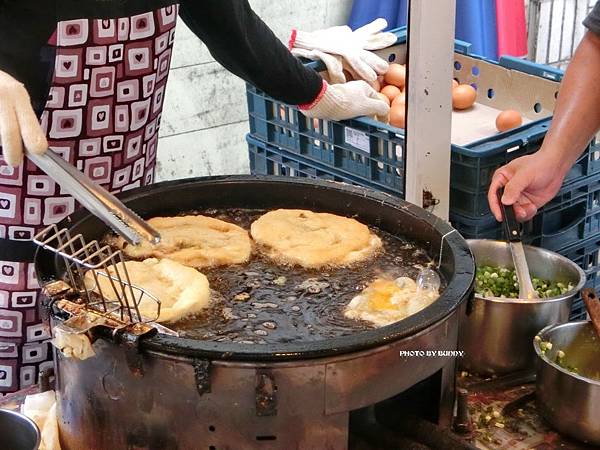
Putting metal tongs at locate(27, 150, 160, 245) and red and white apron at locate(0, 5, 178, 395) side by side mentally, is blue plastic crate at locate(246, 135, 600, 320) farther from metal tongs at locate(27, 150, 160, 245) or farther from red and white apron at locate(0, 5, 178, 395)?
metal tongs at locate(27, 150, 160, 245)

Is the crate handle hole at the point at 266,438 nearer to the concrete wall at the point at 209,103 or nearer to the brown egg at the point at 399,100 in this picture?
the brown egg at the point at 399,100

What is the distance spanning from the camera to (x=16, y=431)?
1546mm

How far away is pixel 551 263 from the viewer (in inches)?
90.1

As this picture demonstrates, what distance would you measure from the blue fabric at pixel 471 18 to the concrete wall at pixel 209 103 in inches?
14.8

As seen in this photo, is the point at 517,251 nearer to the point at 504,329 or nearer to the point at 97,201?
the point at 504,329

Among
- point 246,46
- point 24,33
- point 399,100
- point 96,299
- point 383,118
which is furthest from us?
point 399,100

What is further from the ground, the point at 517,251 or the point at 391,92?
the point at 391,92

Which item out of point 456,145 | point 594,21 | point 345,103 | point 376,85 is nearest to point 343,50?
point 376,85

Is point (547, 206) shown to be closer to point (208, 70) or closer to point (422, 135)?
point (422, 135)

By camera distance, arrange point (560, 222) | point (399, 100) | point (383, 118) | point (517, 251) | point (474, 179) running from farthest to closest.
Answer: point (399, 100)
point (383, 118)
point (560, 222)
point (474, 179)
point (517, 251)

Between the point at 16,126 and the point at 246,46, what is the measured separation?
94cm

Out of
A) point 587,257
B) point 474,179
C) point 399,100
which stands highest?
point 399,100

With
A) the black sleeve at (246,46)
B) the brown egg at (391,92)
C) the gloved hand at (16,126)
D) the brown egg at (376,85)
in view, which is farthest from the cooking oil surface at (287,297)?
the brown egg at (376,85)

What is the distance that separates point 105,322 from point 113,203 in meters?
0.22
